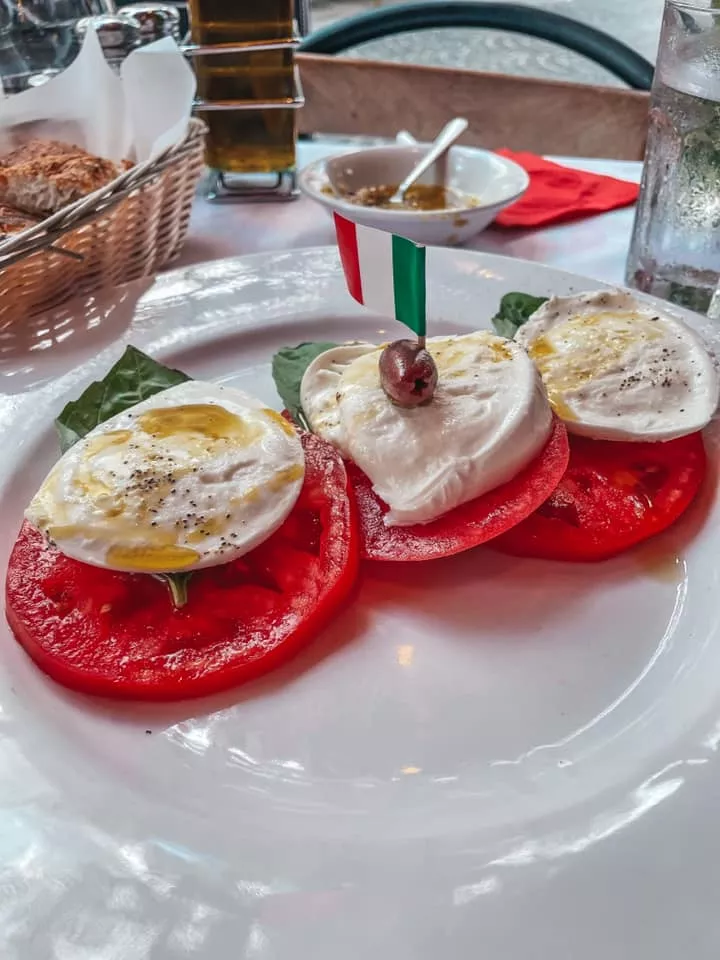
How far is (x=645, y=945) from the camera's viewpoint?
798 millimetres

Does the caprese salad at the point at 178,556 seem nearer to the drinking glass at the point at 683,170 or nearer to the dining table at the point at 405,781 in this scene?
the dining table at the point at 405,781

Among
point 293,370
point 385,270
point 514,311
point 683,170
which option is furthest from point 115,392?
point 683,170

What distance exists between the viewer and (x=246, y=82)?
2.35 meters

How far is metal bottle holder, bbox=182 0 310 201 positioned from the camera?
2.27 metres

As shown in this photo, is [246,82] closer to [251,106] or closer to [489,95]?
[251,106]

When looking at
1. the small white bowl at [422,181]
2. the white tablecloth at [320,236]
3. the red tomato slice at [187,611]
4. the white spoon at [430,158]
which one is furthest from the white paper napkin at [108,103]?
the red tomato slice at [187,611]

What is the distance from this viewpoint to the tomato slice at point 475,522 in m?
1.25

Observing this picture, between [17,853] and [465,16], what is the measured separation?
3.71 m

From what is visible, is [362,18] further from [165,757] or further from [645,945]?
[645,945]

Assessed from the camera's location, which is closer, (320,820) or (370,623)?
(320,820)

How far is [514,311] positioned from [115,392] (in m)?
0.90

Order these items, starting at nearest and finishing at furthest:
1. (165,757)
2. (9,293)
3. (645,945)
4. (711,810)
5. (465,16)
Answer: (645,945)
(711,810)
(165,757)
(9,293)
(465,16)

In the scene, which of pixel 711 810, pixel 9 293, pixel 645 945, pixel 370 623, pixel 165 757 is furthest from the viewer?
pixel 9 293

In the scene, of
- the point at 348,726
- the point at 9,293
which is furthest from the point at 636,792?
the point at 9,293
